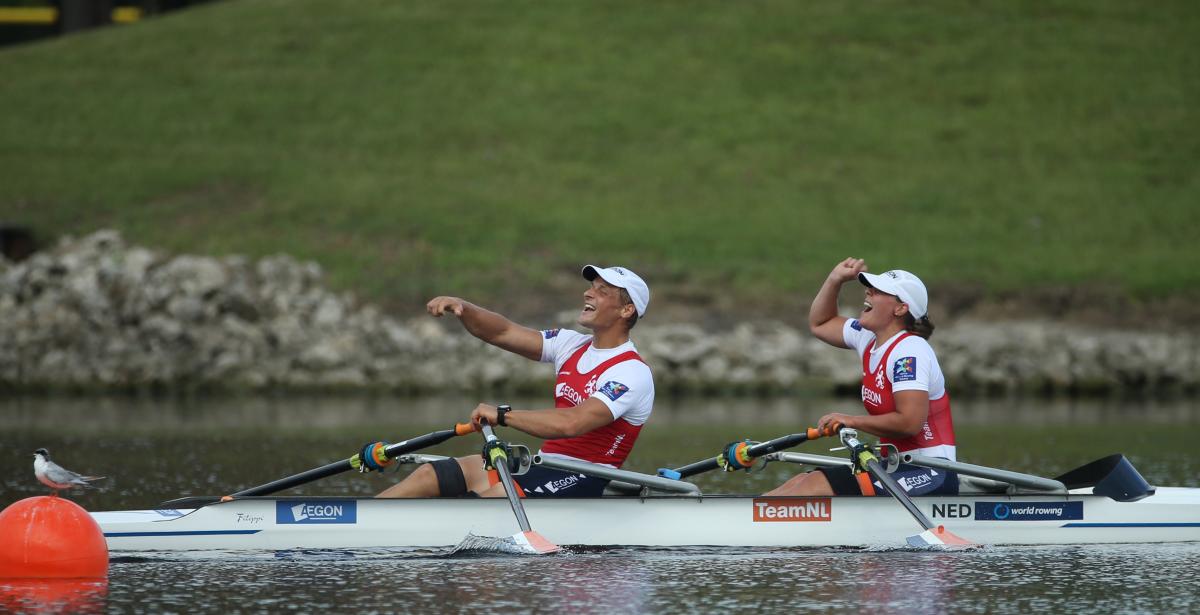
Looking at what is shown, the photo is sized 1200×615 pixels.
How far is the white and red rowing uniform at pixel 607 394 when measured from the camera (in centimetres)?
1024

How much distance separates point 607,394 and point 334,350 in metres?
16.5

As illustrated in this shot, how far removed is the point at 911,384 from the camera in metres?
10.5

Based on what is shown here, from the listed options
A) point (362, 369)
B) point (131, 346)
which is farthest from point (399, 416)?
point (131, 346)

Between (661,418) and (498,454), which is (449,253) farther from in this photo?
(498,454)

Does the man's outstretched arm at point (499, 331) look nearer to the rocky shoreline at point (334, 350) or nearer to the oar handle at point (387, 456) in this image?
the oar handle at point (387, 456)

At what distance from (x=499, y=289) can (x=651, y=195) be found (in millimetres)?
6346

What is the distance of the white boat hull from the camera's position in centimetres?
1019

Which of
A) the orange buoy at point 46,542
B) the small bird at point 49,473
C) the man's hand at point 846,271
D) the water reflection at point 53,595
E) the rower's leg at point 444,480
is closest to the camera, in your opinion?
the water reflection at point 53,595

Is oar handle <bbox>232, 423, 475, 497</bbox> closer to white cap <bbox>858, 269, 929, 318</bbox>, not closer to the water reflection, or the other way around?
the water reflection

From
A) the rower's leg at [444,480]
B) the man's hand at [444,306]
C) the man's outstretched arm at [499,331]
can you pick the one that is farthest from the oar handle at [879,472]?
the man's hand at [444,306]

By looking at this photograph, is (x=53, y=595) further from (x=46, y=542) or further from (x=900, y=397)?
(x=900, y=397)

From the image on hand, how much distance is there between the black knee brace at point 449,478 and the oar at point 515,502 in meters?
0.44

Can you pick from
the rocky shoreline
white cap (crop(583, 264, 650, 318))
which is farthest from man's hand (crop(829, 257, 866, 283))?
the rocky shoreline

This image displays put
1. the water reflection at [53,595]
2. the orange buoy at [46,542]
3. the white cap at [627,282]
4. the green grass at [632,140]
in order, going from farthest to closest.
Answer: the green grass at [632,140]
the white cap at [627,282]
the orange buoy at [46,542]
the water reflection at [53,595]
